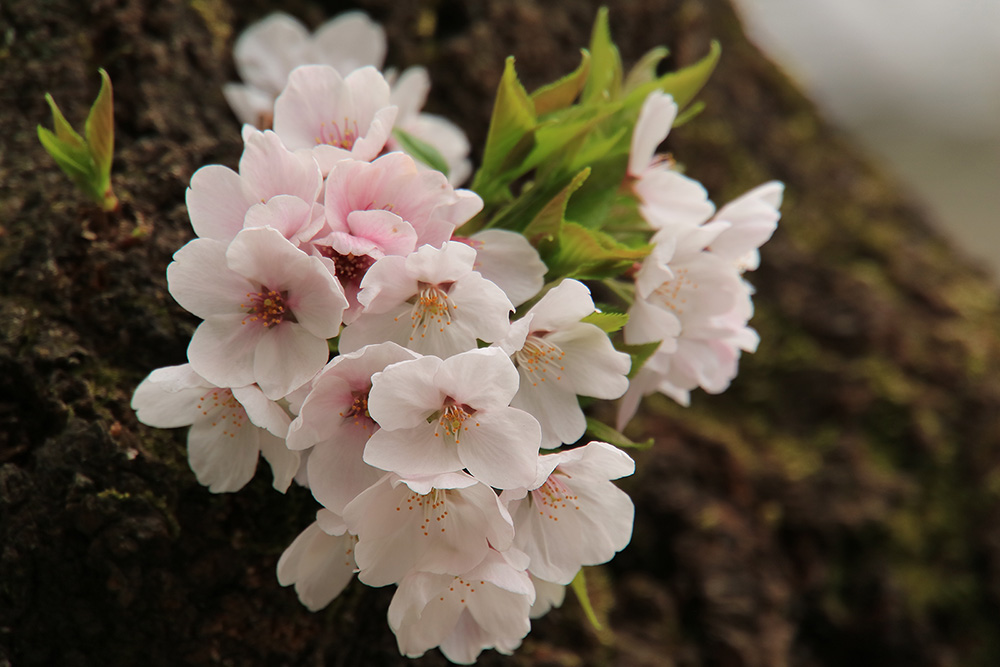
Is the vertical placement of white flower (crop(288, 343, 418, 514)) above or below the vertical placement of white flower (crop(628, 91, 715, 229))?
below

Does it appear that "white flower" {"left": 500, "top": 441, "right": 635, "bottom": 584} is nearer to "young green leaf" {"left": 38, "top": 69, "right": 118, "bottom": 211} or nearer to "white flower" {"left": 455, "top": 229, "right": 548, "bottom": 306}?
"white flower" {"left": 455, "top": 229, "right": 548, "bottom": 306}

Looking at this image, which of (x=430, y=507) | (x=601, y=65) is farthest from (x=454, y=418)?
(x=601, y=65)

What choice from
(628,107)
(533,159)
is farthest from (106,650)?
(628,107)

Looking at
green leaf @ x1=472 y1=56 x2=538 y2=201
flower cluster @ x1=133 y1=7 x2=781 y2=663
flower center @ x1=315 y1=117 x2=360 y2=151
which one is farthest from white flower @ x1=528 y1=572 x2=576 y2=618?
flower center @ x1=315 y1=117 x2=360 y2=151

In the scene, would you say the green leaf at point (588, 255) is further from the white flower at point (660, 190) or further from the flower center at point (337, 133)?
the flower center at point (337, 133)

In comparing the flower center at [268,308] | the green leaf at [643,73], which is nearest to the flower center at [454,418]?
the flower center at [268,308]

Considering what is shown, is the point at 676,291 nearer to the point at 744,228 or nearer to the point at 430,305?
the point at 744,228
